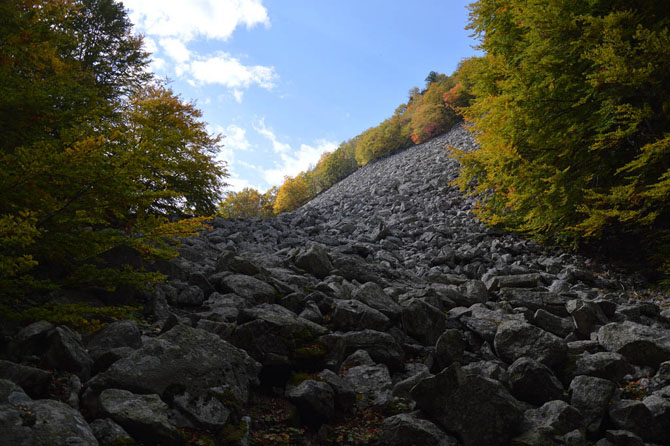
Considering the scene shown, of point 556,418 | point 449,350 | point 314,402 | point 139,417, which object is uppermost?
point 139,417

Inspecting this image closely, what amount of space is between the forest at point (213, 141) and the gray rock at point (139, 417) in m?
1.31

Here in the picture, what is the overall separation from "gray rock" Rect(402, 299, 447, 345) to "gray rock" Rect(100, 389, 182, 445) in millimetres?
4089

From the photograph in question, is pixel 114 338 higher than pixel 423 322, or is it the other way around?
pixel 114 338

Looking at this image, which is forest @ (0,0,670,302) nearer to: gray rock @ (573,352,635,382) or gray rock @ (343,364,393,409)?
gray rock @ (343,364,393,409)

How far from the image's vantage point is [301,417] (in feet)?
13.2

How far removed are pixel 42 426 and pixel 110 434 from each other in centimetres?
43

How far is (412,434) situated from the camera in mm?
3506

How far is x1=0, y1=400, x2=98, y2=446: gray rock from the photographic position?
222 centimetres

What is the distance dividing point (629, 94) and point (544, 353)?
634 cm

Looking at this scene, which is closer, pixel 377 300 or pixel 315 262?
pixel 377 300

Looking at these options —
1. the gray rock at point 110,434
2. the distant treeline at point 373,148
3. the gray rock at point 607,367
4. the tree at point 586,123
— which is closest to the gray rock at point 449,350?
the gray rock at point 607,367

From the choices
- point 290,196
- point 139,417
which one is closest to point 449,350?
point 139,417

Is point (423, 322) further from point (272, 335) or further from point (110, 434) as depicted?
point (110, 434)

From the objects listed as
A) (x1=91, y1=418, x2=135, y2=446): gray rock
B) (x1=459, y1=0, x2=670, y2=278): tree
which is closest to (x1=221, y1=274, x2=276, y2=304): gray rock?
(x1=91, y1=418, x2=135, y2=446): gray rock
